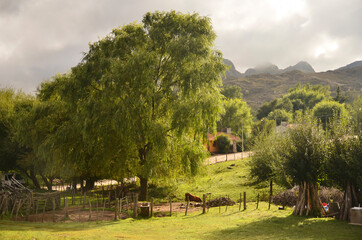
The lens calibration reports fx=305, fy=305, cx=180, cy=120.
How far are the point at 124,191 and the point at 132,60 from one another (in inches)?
628

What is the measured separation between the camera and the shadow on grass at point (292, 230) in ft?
51.1

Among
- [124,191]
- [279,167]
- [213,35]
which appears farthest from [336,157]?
[124,191]

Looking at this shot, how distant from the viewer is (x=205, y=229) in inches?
697

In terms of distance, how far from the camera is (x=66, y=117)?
1195 inches

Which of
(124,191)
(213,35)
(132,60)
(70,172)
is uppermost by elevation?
(213,35)

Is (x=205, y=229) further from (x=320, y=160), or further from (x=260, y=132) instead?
(x=260, y=132)

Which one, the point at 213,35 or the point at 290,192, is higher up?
the point at 213,35

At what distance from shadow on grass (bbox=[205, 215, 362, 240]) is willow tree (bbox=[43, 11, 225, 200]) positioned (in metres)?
9.30

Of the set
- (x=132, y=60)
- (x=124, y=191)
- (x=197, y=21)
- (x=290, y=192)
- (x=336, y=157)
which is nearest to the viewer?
(x=336, y=157)

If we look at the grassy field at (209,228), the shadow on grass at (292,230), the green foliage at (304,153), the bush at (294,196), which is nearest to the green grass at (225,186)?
the bush at (294,196)

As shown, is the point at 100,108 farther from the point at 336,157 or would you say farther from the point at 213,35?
the point at 336,157

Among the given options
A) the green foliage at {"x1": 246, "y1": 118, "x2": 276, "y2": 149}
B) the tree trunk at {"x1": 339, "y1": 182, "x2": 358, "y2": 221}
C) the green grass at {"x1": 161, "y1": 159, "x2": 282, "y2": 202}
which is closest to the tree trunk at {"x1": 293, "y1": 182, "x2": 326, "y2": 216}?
the tree trunk at {"x1": 339, "y1": 182, "x2": 358, "y2": 221}

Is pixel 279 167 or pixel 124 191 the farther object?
pixel 124 191

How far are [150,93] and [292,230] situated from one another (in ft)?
46.3
